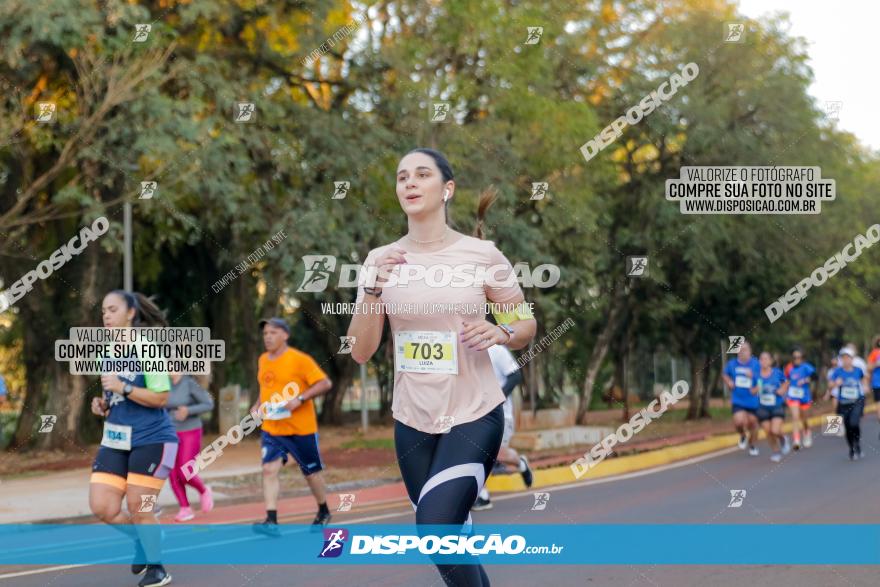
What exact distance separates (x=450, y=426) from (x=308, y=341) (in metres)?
31.1

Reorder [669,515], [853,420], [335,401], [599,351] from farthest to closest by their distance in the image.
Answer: [335,401] → [599,351] → [853,420] → [669,515]

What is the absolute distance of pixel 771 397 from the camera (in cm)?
1852

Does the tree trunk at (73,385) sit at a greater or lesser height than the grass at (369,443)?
greater

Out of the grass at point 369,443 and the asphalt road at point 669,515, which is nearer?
the asphalt road at point 669,515

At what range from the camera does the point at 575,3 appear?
1048 inches

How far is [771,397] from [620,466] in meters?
2.94

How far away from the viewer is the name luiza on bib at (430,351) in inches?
183

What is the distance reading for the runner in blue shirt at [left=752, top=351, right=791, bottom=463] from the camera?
1839 centimetres

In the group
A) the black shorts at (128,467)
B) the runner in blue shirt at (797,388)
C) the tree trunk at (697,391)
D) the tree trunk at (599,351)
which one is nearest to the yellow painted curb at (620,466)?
the runner in blue shirt at (797,388)

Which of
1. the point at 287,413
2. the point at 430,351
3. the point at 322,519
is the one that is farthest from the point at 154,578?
the point at 430,351

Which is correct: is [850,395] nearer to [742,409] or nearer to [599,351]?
[742,409]

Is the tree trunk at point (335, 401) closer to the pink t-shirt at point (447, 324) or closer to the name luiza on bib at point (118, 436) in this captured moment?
the name luiza on bib at point (118, 436)

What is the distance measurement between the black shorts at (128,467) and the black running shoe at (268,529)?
2.96m

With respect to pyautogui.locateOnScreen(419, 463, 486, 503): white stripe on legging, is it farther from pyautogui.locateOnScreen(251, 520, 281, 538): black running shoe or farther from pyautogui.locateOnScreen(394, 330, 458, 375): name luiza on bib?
pyautogui.locateOnScreen(251, 520, 281, 538): black running shoe
